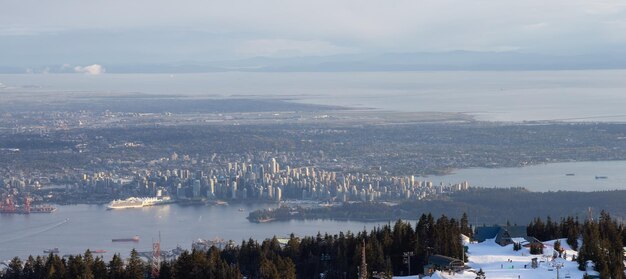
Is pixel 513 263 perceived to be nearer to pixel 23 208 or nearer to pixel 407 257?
pixel 407 257

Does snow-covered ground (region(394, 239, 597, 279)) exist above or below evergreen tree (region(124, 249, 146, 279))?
above

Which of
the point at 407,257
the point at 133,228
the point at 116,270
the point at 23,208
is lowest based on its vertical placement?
the point at 133,228

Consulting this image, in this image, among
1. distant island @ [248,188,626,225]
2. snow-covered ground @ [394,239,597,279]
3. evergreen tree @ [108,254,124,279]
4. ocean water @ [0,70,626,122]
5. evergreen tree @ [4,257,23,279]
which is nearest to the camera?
snow-covered ground @ [394,239,597,279]

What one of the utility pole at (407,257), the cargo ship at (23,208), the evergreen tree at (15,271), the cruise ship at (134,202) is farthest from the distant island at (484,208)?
the utility pole at (407,257)

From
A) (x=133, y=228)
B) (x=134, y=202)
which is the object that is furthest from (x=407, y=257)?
(x=134, y=202)

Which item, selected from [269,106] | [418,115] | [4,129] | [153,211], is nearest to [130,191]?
[153,211]

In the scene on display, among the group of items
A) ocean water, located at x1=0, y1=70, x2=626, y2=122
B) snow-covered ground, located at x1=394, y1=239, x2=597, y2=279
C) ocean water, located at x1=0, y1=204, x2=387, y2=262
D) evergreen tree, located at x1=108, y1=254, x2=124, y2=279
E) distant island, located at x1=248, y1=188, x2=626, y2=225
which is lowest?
ocean water, located at x1=0, y1=204, x2=387, y2=262

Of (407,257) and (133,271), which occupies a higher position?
(407,257)

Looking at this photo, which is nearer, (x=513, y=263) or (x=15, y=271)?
(x=513, y=263)

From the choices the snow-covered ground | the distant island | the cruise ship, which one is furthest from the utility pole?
the cruise ship

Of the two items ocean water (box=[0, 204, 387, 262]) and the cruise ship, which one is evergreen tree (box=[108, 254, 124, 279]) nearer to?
ocean water (box=[0, 204, 387, 262])
